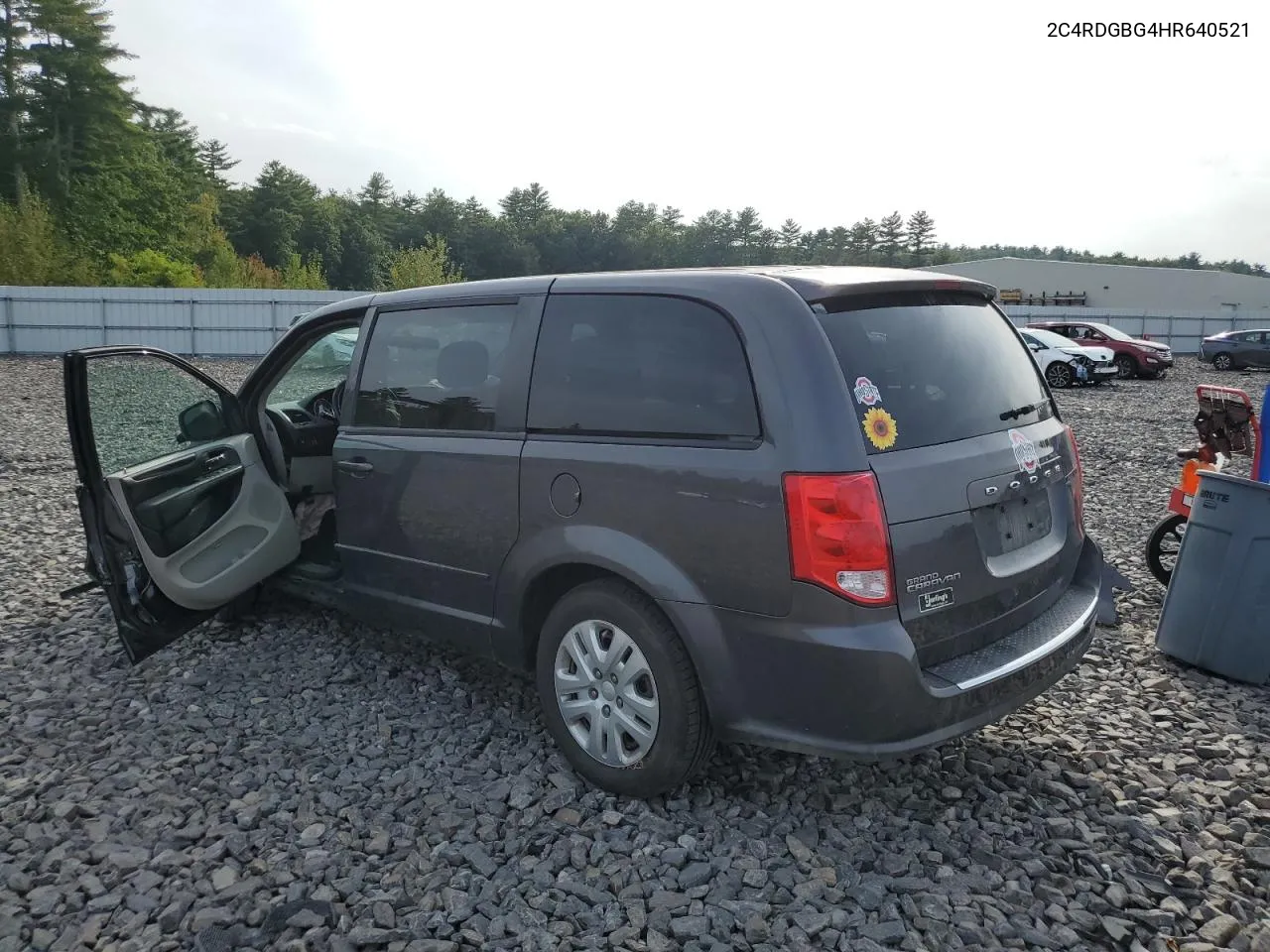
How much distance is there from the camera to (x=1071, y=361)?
21.9 meters

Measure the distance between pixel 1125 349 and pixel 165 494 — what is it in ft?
81.6

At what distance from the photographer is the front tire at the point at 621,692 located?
10.2 feet

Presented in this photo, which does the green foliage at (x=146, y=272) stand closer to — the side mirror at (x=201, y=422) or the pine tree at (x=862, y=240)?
the side mirror at (x=201, y=422)

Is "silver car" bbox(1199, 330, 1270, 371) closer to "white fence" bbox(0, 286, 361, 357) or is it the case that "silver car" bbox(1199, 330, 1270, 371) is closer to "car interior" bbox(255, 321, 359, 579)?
"white fence" bbox(0, 286, 361, 357)

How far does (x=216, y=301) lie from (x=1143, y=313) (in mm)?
32183

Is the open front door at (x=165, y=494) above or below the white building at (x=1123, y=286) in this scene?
below

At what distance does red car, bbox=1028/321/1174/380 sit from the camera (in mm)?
23938

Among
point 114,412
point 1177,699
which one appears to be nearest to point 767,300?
point 1177,699

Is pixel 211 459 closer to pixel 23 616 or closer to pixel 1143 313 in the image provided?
pixel 23 616

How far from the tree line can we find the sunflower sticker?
49.1m

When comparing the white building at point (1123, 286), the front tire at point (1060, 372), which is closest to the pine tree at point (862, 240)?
the white building at point (1123, 286)

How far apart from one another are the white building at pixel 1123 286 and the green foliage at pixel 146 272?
4249 centimetres

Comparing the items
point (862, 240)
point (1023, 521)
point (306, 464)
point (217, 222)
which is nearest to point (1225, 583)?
point (1023, 521)

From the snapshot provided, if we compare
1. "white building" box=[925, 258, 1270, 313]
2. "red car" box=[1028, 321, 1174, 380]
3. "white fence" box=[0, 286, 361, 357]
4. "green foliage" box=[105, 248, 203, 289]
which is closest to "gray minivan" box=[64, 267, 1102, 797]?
"red car" box=[1028, 321, 1174, 380]
